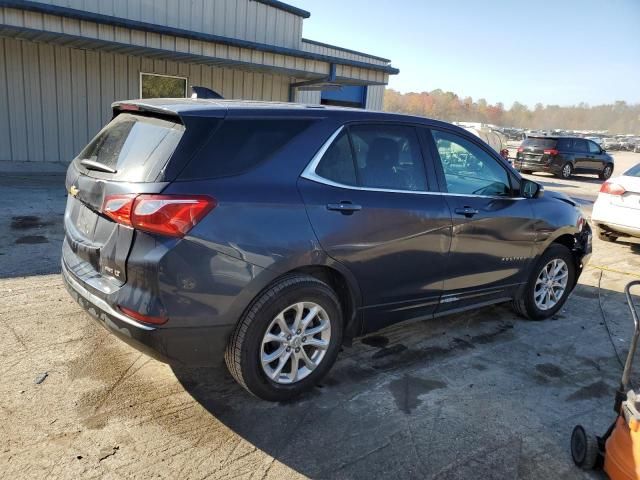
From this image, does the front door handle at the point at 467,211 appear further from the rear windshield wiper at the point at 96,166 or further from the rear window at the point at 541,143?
the rear window at the point at 541,143

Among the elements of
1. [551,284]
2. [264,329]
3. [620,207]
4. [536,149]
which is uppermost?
[536,149]

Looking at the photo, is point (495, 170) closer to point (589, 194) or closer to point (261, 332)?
point (261, 332)

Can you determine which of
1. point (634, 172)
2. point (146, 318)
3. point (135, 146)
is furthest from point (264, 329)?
point (634, 172)

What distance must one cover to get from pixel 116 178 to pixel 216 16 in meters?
12.1

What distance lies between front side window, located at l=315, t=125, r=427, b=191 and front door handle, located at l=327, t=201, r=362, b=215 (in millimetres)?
147

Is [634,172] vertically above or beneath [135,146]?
beneath

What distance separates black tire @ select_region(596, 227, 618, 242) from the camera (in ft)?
27.8

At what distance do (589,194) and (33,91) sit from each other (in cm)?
1565

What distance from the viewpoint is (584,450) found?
2799 mm

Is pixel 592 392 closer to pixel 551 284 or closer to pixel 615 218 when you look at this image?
pixel 551 284

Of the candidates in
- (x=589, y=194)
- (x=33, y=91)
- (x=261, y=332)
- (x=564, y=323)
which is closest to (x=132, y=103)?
(x=261, y=332)

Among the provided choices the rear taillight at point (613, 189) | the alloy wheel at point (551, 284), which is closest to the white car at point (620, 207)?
the rear taillight at point (613, 189)

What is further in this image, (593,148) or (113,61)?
(593,148)

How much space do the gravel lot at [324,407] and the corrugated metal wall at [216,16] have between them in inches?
370
